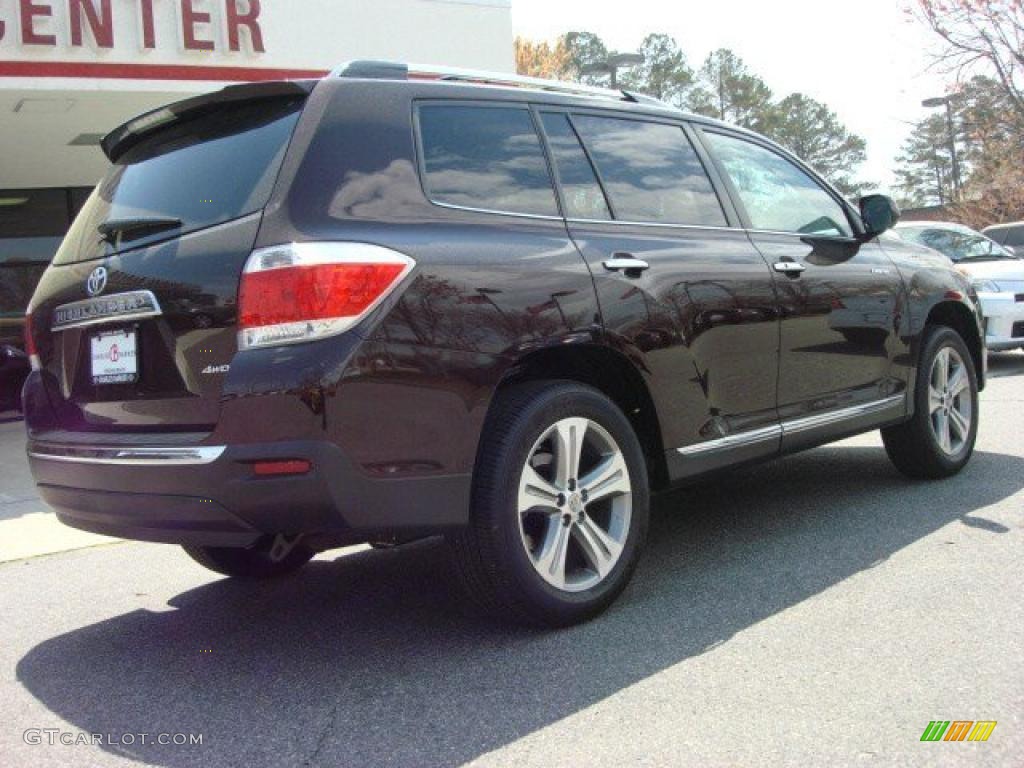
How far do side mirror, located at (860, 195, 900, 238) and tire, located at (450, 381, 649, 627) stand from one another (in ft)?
7.43

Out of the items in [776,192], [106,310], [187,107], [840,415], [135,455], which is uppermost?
[187,107]

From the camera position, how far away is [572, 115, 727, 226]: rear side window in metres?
3.95

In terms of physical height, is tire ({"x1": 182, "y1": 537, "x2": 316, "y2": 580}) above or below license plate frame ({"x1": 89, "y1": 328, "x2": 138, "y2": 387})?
below

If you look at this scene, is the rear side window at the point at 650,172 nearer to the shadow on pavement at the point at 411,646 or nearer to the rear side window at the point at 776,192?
the rear side window at the point at 776,192

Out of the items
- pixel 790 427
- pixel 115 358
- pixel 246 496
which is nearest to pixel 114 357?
pixel 115 358

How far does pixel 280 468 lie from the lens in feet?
9.27

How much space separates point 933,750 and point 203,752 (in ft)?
6.11

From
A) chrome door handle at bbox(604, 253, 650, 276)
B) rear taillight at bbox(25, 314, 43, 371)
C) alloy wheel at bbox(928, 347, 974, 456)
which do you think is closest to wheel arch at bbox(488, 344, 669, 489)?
chrome door handle at bbox(604, 253, 650, 276)

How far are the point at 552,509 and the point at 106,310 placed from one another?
5.17 feet

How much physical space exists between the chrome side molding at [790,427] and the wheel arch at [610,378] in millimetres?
130

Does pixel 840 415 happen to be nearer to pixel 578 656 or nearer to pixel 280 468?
pixel 578 656

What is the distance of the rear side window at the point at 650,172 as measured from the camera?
395 cm

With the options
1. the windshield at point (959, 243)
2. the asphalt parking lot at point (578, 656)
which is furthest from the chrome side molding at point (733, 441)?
the windshield at point (959, 243)

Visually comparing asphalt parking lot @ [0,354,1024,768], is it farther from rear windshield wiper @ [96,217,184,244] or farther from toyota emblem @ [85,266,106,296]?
rear windshield wiper @ [96,217,184,244]
